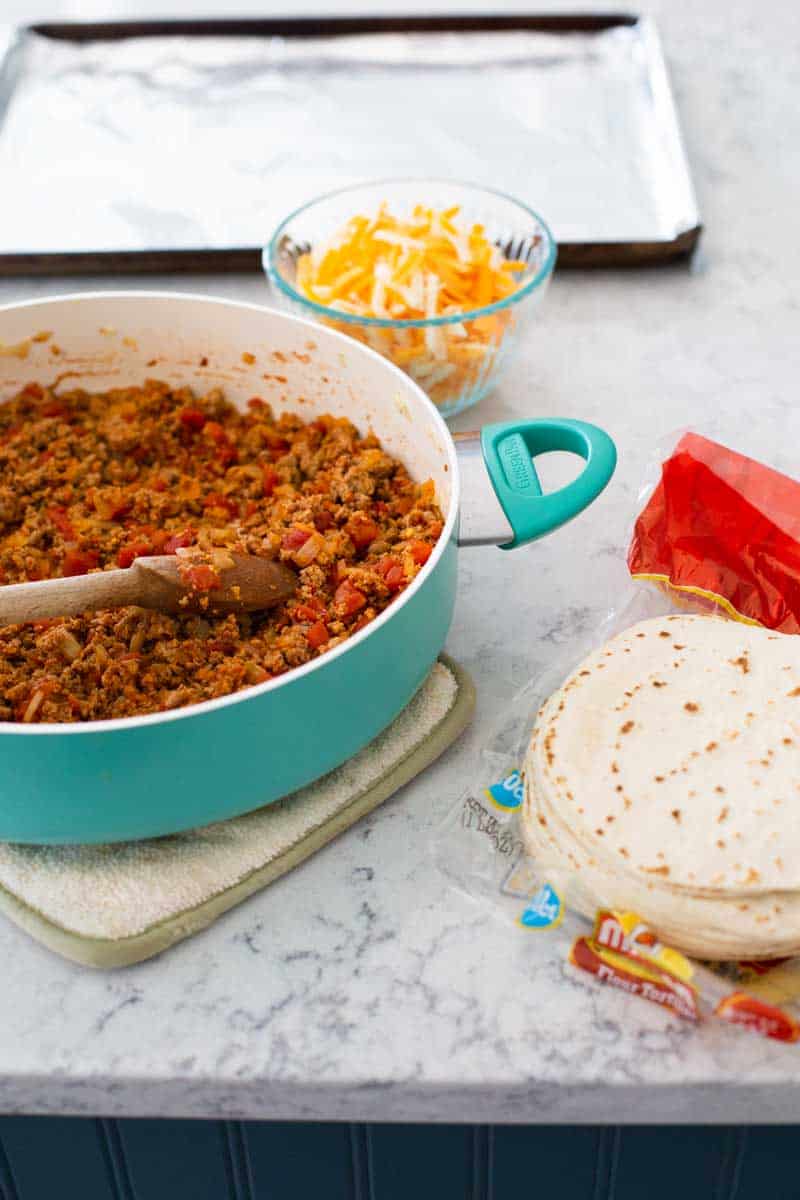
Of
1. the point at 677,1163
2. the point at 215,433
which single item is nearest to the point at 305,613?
the point at 215,433

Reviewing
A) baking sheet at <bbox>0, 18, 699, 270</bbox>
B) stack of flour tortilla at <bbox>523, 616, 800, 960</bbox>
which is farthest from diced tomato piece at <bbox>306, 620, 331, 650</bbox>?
baking sheet at <bbox>0, 18, 699, 270</bbox>

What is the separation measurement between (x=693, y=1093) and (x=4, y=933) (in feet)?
1.93

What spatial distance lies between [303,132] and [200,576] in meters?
1.43

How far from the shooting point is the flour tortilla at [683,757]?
2.97 feet

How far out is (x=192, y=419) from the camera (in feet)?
4.74

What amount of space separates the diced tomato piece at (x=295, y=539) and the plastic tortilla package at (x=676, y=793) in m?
0.28

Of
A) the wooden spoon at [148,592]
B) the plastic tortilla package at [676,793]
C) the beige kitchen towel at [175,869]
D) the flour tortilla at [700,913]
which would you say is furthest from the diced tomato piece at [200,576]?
the flour tortilla at [700,913]

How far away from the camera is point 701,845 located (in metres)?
0.91

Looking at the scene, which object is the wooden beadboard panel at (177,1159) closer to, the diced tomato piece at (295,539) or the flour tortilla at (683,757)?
the flour tortilla at (683,757)

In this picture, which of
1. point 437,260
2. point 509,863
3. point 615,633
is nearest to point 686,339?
point 437,260

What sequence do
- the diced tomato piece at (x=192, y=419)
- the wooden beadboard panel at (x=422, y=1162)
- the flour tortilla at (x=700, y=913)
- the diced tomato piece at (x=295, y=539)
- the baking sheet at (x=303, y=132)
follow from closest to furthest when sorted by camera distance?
the flour tortilla at (x=700, y=913), the wooden beadboard panel at (x=422, y=1162), the diced tomato piece at (x=295, y=539), the diced tomato piece at (x=192, y=419), the baking sheet at (x=303, y=132)

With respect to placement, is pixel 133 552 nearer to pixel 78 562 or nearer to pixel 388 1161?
pixel 78 562

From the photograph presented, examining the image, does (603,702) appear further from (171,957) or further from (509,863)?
(171,957)

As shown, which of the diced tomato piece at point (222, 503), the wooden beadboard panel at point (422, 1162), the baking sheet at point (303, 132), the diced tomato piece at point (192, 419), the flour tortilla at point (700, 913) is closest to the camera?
the flour tortilla at point (700, 913)
